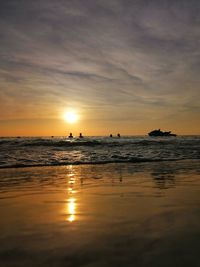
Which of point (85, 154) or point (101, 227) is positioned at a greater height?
point (85, 154)

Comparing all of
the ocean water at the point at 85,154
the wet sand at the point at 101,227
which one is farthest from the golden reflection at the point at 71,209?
the ocean water at the point at 85,154

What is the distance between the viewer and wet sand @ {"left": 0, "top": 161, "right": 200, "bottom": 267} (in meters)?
3.70

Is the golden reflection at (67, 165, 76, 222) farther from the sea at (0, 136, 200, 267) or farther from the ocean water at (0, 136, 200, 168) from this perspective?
the ocean water at (0, 136, 200, 168)

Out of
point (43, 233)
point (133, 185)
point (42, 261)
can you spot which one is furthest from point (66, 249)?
point (133, 185)

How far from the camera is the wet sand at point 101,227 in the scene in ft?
12.1

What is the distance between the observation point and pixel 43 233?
4.66 metres

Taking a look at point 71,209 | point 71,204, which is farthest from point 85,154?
point 71,209

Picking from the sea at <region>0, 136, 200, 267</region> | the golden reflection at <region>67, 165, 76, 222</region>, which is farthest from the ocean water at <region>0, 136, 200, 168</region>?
the sea at <region>0, 136, 200, 267</region>

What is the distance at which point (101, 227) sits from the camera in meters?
4.92

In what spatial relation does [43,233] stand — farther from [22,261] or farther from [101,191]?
[101,191]

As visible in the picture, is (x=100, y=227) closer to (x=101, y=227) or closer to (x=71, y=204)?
(x=101, y=227)

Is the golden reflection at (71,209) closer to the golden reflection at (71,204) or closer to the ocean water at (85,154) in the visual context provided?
the golden reflection at (71,204)

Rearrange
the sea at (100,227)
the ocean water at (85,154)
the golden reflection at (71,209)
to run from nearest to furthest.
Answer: the sea at (100,227) → the golden reflection at (71,209) → the ocean water at (85,154)

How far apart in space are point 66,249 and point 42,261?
0.44m
